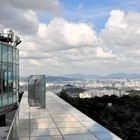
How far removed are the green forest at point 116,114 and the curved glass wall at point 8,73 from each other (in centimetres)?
1050

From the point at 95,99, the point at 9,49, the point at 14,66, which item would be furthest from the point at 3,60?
the point at 95,99

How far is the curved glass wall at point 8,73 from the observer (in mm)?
29703

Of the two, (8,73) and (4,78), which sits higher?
(8,73)

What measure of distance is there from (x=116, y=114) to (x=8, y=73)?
73.1 feet

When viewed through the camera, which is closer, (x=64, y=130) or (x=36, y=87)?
(x=64, y=130)

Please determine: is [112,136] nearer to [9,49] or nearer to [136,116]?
[9,49]

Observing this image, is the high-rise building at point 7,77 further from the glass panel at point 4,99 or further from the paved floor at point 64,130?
the paved floor at point 64,130

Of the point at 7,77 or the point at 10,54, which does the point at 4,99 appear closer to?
the point at 7,77

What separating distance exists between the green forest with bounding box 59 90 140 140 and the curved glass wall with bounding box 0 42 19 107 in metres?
10.5

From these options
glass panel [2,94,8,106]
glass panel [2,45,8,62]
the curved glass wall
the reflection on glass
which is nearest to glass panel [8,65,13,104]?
the curved glass wall

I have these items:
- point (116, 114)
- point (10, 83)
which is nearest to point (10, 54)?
point (10, 83)

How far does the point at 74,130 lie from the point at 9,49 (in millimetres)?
17583

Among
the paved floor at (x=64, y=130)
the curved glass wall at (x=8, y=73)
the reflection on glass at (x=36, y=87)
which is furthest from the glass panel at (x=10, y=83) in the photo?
the paved floor at (x=64, y=130)

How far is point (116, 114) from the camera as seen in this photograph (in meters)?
50.2
